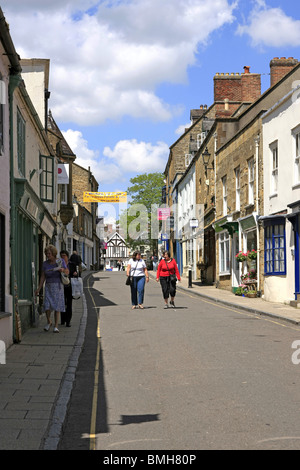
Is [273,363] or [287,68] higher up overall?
[287,68]

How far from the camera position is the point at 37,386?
7.44 metres

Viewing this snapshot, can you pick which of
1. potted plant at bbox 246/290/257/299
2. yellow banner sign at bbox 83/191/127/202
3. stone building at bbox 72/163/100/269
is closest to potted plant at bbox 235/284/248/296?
potted plant at bbox 246/290/257/299

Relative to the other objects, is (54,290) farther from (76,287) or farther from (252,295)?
(252,295)

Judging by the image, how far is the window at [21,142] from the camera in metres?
13.8

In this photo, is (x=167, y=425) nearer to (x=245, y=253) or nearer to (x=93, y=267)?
(x=245, y=253)

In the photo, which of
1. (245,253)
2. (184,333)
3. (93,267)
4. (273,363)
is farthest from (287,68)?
(93,267)

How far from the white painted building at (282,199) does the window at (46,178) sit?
→ 7389mm

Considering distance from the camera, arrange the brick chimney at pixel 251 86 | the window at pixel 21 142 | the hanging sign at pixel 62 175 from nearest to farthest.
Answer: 1. the window at pixel 21 142
2. the hanging sign at pixel 62 175
3. the brick chimney at pixel 251 86

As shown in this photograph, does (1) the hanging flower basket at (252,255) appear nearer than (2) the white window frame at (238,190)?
Yes

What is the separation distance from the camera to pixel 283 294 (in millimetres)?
20188

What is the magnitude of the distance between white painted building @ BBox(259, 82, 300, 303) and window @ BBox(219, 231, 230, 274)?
710 centimetres

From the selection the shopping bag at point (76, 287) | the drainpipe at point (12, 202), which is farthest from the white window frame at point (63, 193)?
the drainpipe at point (12, 202)

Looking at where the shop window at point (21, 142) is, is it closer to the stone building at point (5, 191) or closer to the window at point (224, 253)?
the stone building at point (5, 191)

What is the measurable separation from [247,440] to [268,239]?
55.7 ft
